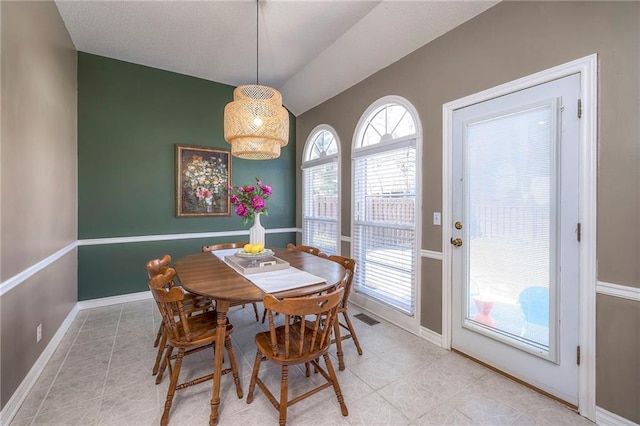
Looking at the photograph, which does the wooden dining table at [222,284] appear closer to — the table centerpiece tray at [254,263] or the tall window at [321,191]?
the table centerpiece tray at [254,263]

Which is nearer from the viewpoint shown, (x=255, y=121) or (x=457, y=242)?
(x=255, y=121)

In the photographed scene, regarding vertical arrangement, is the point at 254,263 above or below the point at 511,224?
below

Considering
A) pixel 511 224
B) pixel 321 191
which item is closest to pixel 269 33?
pixel 321 191

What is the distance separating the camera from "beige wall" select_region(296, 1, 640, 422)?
1512 mm

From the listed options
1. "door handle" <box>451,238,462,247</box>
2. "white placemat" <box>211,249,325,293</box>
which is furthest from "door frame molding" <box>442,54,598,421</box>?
"white placemat" <box>211,249,325,293</box>

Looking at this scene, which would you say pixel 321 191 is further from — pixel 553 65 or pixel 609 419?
pixel 609 419

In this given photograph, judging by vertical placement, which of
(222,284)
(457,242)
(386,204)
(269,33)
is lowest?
(222,284)

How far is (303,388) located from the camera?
192 cm

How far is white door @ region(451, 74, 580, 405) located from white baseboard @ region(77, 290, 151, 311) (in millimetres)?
3746

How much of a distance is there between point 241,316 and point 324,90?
3.14m

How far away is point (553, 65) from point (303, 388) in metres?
2.75

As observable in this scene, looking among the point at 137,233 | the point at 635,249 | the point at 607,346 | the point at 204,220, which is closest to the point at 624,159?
the point at 635,249

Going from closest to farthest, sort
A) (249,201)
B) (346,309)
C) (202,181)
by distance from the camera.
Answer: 1. (346,309)
2. (249,201)
3. (202,181)

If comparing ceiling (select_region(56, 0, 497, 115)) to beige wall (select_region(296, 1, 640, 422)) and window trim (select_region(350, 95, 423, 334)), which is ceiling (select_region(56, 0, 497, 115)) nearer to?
beige wall (select_region(296, 1, 640, 422))
